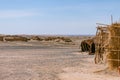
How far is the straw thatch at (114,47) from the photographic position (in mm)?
21812

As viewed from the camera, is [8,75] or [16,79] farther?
[8,75]

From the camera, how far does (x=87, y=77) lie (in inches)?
767

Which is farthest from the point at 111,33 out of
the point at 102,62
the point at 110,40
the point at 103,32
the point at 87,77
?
the point at 102,62

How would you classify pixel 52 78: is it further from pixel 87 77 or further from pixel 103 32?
pixel 103 32

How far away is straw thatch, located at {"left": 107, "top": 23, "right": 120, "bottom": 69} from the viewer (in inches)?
859

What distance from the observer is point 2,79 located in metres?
19.0

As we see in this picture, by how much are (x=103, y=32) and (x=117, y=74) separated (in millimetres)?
4802

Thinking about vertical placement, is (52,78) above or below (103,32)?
below

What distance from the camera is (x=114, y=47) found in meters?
22.0

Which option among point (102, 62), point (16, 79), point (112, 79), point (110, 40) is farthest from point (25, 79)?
point (102, 62)

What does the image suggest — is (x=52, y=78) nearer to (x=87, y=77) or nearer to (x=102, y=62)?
(x=87, y=77)

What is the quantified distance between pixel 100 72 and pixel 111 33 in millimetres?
2467

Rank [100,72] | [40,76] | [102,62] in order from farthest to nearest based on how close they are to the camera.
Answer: [102,62]
[100,72]
[40,76]

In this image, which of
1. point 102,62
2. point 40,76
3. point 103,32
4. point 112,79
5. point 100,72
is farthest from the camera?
point 102,62
